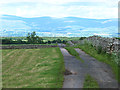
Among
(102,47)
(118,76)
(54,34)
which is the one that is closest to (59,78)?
(118,76)

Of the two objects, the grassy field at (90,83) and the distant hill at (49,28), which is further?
the distant hill at (49,28)

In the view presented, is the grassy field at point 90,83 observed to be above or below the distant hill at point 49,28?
below

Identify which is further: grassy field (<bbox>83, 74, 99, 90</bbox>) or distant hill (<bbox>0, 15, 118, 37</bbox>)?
distant hill (<bbox>0, 15, 118, 37</bbox>)

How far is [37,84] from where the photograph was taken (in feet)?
28.7

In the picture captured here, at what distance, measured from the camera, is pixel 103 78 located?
9.54m

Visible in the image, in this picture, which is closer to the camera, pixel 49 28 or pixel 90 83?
pixel 90 83

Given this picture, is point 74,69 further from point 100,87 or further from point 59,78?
point 100,87

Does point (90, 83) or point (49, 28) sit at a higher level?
point (49, 28)

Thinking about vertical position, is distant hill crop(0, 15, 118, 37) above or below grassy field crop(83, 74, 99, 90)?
above

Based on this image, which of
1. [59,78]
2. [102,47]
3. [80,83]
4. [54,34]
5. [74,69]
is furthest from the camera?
[54,34]

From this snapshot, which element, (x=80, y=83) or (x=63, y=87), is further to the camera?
(x=80, y=83)

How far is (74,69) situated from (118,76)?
2524 millimetres

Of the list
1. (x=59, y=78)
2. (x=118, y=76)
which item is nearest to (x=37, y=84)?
(x=59, y=78)

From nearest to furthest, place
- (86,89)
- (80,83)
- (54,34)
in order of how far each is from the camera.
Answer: (86,89) → (80,83) → (54,34)
